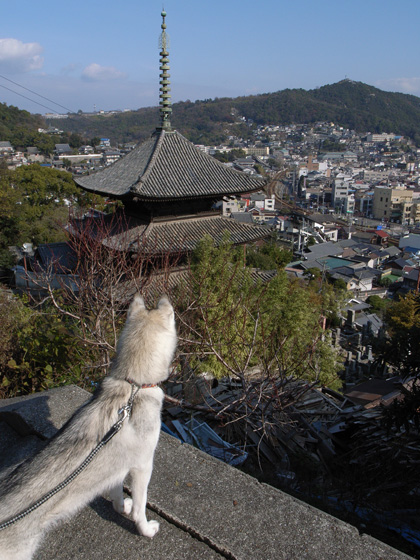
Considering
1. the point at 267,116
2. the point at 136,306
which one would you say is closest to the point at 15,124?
the point at 136,306

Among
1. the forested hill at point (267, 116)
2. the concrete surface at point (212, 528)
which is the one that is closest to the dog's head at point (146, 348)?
the concrete surface at point (212, 528)

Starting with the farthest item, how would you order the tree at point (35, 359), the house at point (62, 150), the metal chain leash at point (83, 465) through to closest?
the house at point (62, 150)
the tree at point (35, 359)
the metal chain leash at point (83, 465)

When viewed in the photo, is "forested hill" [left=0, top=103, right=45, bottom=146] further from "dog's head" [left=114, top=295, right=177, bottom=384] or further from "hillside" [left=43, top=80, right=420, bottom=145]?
"dog's head" [left=114, top=295, right=177, bottom=384]

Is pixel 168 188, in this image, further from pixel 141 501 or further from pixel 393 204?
pixel 393 204

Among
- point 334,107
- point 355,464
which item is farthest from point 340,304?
point 334,107

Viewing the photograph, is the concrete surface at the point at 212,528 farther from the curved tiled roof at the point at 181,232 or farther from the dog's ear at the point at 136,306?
the curved tiled roof at the point at 181,232

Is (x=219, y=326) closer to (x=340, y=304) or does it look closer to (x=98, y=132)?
(x=340, y=304)

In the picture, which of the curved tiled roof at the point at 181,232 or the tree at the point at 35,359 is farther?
the curved tiled roof at the point at 181,232
